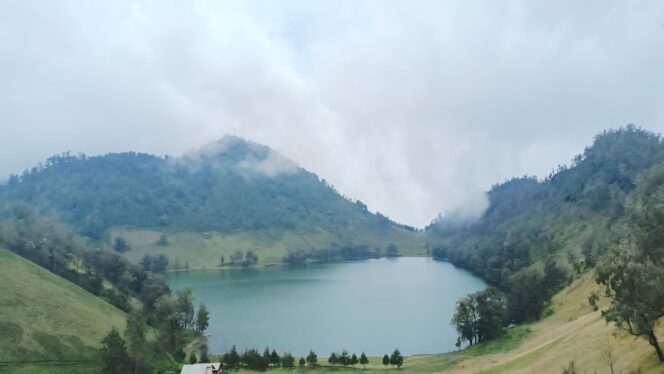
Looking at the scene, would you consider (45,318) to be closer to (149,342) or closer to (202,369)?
(149,342)

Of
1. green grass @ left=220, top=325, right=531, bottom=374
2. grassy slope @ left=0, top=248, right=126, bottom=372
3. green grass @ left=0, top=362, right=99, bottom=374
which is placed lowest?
green grass @ left=220, top=325, right=531, bottom=374

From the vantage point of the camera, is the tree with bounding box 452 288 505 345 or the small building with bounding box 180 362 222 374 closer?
the small building with bounding box 180 362 222 374

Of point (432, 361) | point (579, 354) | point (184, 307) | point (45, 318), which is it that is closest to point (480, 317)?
point (432, 361)

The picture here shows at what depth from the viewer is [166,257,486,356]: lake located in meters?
103

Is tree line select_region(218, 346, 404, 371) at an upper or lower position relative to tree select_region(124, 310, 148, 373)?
lower

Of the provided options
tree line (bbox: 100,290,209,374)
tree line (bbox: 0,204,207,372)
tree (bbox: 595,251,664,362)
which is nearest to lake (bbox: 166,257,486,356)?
tree line (bbox: 100,290,209,374)

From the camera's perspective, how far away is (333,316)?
132 m

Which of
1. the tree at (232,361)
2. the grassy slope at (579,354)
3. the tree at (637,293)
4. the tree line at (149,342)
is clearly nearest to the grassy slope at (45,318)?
the tree line at (149,342)

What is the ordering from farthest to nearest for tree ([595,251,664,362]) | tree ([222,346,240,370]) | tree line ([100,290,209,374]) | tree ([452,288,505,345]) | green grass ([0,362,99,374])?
tree ([452,288,505,345]) < tree ([222,346,240,370]) < tree line ([100,290,209,374]) < green grass ([0,362,99,374]) < tree ([595,251,664,362])

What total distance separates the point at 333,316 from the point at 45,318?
7204 cm

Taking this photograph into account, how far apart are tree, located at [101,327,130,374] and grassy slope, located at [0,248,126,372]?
583cm

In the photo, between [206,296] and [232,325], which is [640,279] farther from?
[206,296]

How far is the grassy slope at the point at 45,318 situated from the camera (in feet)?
233

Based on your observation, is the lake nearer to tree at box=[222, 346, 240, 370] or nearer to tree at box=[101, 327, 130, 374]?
tree at box=[222, 346, 240, 370]
